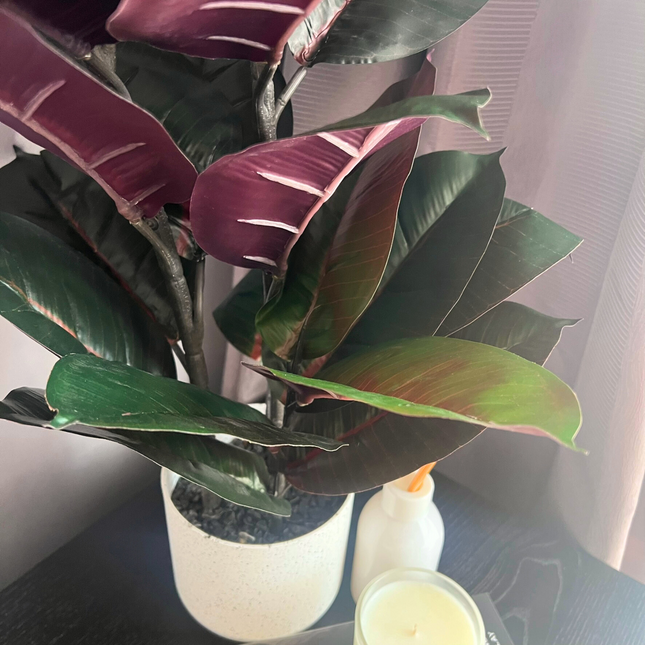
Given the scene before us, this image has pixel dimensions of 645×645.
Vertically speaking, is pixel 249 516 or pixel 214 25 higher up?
pixel 214 25

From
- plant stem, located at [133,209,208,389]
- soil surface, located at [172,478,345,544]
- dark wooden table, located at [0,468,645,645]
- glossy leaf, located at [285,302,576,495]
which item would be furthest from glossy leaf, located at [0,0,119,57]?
dark wooden table, located at [0,468,645,645]

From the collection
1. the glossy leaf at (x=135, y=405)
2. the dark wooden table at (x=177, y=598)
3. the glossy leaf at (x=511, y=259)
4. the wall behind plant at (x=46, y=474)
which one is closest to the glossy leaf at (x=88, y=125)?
the glossy leaf at (x=135, y=405)

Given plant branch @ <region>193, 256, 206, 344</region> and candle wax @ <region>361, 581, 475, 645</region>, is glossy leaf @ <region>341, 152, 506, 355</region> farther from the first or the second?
candle wax @ <region>361, 581, 475, 645</region>

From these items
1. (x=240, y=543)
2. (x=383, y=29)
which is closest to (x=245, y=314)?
(x=240, y=543)

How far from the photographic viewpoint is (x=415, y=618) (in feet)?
1.81

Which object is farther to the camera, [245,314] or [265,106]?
[245,314]

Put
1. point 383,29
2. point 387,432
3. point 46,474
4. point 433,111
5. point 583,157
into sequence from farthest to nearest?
1. point 46,474
2. point 583,157
3. point 387,432
4. point 383,29
5. point 433,111

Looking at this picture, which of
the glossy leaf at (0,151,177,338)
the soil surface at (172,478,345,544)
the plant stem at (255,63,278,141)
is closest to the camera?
the plant stem at (255,63,278,141)

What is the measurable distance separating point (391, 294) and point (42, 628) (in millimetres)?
510

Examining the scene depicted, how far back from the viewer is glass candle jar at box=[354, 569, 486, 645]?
535 mm

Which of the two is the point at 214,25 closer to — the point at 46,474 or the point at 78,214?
the point at 78,214

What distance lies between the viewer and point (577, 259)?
2.09 ft

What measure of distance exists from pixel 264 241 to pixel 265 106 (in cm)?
8

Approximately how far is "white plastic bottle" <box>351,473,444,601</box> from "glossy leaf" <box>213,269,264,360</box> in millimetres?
207
